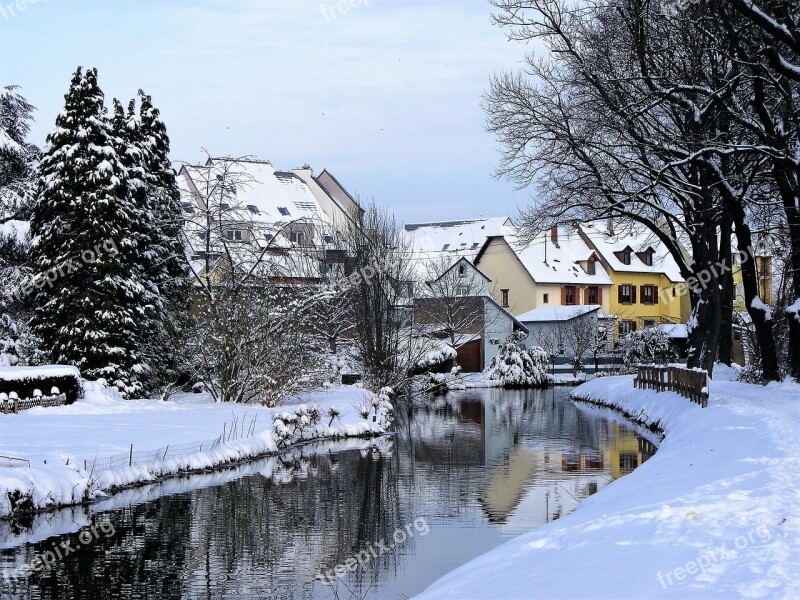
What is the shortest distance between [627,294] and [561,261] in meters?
6.58

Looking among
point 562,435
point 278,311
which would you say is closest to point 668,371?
point 562,435

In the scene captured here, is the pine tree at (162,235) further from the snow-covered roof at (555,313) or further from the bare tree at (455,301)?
the snow-covered roof at (555,313)

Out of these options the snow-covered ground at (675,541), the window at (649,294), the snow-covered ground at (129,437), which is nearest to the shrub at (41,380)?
the snow-covered ground at (129,437)

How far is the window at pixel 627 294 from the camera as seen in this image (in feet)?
263

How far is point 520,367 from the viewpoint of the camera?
58.4 metres

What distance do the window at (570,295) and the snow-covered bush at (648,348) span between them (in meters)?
17.7

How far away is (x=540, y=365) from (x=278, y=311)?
95.3 feet

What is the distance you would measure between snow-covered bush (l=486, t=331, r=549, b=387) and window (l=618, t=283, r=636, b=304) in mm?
22642

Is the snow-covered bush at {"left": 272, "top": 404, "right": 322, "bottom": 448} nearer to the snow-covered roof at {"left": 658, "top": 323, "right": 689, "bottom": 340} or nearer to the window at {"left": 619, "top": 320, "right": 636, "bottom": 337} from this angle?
the snow-covered roof at {"left": 658, "top": 323, "right": 689, "bottom": 340}

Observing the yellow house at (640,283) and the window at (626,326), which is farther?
the yellow house at (640,283)

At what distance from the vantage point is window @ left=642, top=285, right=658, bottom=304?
81.6 meters

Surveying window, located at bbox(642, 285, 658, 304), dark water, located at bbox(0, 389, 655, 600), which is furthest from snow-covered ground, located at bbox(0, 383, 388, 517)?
window, located at bbox(642, 285, 658, 304)

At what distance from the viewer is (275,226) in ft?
122

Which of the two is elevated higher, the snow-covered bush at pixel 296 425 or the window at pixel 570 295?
the window at pixel 570 295
